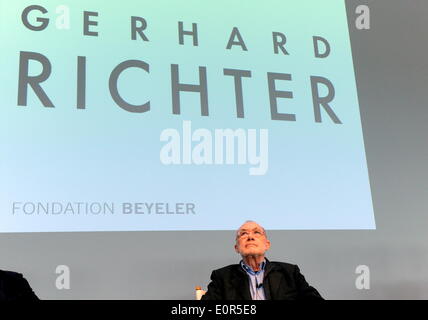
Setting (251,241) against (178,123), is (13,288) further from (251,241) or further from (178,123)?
(178,123)

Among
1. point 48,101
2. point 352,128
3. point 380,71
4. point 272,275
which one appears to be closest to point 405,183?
point 352,128

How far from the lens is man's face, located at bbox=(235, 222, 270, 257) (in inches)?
94.6

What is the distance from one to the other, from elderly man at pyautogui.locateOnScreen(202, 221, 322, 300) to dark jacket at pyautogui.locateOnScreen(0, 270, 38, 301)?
742mm

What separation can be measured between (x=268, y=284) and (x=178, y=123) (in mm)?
924

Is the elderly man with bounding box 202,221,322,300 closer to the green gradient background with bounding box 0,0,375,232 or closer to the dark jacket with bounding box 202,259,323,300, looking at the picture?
the dark jacket with bounding box 202,259,323,300

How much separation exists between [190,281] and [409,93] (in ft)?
5.57

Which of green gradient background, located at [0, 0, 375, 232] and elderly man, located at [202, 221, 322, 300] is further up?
green gradient background, located at [0, 0, 375, 232]

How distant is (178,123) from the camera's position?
283 centimetres

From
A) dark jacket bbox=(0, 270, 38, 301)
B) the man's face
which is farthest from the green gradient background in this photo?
dark jacket bbox=(0, 270, 38, 301)

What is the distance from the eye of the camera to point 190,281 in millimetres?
2824

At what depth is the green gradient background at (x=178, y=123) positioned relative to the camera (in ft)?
8.64

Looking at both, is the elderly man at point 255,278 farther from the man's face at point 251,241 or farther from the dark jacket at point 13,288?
the dark jacket at point 13,288

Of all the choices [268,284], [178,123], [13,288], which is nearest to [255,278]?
[268,284]

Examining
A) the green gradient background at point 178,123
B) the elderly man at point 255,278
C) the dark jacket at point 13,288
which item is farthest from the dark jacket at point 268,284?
the dark jacket at point 13,288
